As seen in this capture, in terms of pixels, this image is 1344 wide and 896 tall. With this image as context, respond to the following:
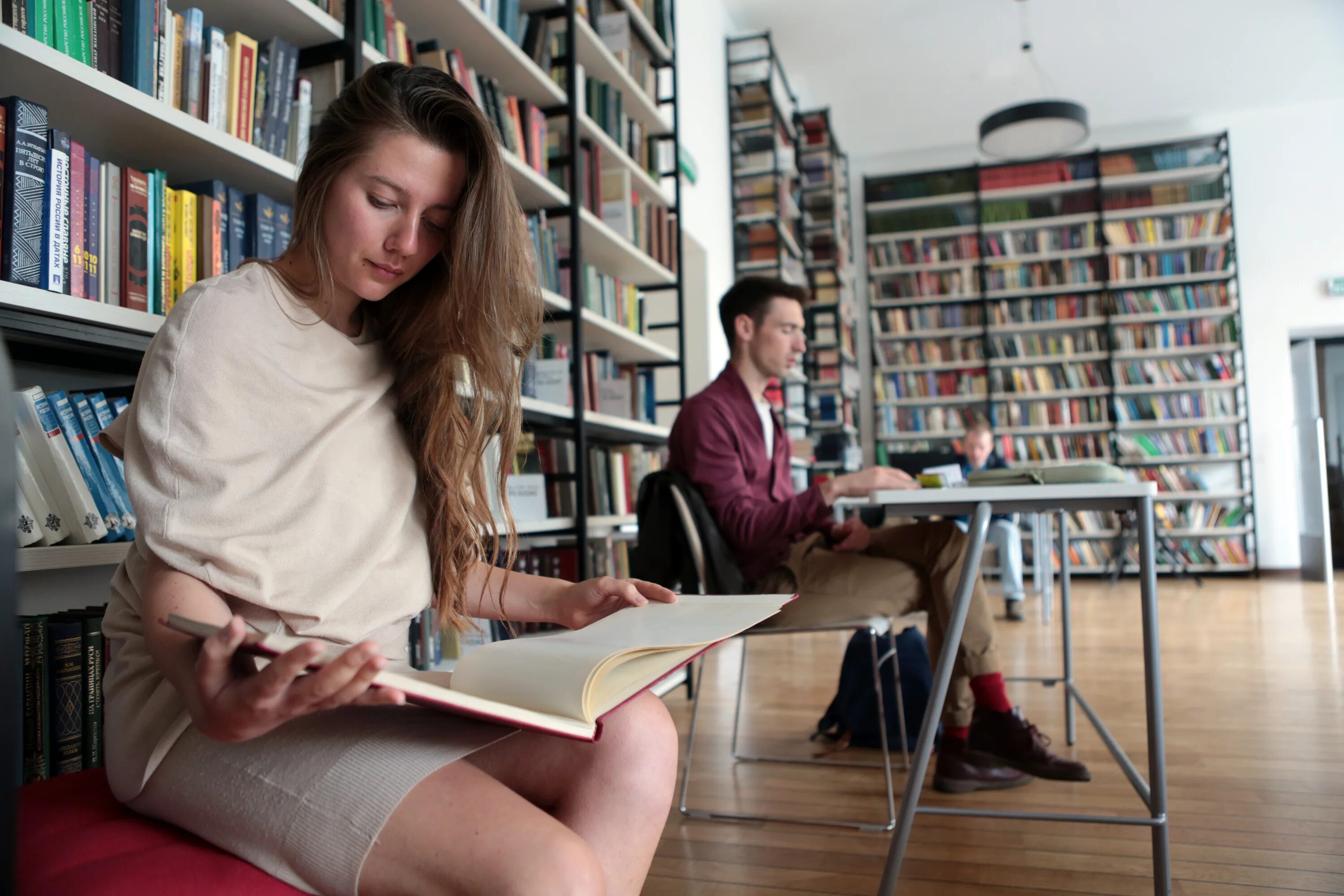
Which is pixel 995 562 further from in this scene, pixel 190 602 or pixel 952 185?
pixel 190 602

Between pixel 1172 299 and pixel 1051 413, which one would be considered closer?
pixel 1172 299

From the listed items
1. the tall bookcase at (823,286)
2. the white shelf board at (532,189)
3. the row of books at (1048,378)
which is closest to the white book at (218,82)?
the white shelf board at (532,189)

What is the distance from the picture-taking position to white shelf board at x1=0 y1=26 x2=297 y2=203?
3.62 feet

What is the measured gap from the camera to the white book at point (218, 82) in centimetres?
139

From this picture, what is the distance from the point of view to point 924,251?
750cm

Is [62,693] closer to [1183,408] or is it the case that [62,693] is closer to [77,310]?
[77,310]

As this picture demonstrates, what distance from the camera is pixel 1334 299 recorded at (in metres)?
6.69

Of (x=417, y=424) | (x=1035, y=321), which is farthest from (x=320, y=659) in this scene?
(x=1035, y=321)

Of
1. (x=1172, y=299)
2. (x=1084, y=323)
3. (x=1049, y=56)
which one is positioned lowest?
(x=1084, y=323)

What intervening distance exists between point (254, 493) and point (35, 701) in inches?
23.7

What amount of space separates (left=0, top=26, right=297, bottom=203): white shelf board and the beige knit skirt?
2.98ft

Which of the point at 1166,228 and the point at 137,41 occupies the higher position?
the point at 1166,228

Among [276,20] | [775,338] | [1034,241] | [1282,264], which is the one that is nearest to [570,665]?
[276,20]

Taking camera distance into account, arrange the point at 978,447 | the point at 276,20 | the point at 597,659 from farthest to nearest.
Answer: the point at 978,447 → the point at 276,20 → the point at 597,659
